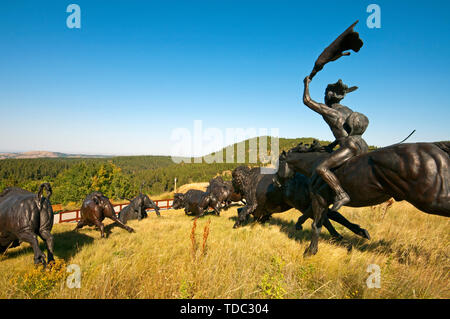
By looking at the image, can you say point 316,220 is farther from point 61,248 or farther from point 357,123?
point 61,248

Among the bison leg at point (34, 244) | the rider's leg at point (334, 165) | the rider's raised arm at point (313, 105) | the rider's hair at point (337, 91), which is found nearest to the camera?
the bison leg at point (34, 244)

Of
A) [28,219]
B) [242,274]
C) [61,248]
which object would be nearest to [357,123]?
[242,274]

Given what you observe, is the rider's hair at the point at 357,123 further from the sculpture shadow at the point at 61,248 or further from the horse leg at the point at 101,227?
the horse leg at the point at 101,227

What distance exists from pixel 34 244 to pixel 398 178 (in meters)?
5.54

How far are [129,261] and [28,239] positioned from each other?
5.99 feet

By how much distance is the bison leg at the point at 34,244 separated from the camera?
3258 mm

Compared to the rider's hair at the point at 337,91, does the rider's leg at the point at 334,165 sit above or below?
below

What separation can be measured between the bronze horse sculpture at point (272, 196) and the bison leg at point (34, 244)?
4.55 metres

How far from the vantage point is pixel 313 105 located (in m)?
3.84

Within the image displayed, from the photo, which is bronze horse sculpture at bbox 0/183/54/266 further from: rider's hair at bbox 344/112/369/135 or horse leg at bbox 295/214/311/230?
rider's hair at bbox 344/112/369/135

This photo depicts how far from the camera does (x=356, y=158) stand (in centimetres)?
334

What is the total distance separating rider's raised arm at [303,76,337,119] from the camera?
3787mm

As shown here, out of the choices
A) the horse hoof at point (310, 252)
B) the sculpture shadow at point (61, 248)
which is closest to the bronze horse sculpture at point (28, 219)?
the sculpture shadow at point (61, 248)
